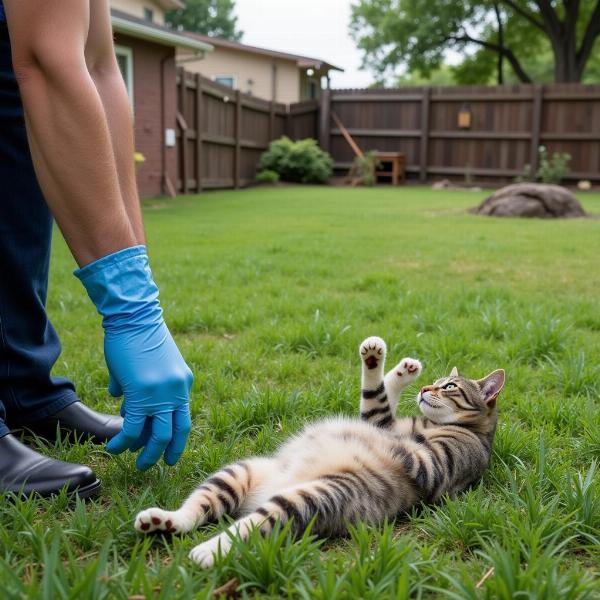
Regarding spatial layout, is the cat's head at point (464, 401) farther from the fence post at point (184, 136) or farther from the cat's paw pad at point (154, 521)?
the fence post at point (184, 136)

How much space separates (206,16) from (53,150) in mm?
50146

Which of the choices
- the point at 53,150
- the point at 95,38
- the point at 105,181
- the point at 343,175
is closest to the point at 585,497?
the point at 105,181

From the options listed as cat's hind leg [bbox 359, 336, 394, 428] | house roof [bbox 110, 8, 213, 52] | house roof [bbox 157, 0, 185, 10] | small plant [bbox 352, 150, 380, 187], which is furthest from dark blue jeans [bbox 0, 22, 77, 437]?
house roof [bbox 157, 0, 185, 10]

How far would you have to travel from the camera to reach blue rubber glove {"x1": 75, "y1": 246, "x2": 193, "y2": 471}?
74.5 inches

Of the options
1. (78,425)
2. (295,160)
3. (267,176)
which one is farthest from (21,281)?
(295,160)

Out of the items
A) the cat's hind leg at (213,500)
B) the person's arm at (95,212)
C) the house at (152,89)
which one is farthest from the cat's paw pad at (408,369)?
the house at (152,89)

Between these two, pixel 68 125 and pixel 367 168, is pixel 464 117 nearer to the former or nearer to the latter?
pixel 367 168

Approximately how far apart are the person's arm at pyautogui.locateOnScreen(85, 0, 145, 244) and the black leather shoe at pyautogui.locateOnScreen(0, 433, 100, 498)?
80 cm

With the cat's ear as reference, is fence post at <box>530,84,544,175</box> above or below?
above

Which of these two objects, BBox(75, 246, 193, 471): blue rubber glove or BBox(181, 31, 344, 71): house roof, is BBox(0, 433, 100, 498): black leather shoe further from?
BBox(181, 31, 344, 71): house roof

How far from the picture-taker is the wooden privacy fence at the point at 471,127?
1795cm

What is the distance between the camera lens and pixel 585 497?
183 cm

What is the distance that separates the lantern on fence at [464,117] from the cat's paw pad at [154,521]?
18.7 m

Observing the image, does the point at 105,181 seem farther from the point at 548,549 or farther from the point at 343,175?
the point at 343,175
